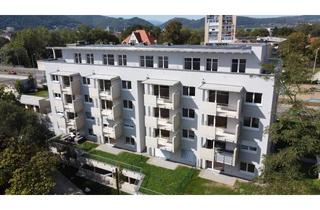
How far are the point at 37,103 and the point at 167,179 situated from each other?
27.9 meters

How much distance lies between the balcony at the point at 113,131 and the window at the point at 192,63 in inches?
414

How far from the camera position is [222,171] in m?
25.0

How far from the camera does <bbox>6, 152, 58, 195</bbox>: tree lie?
20.1 meters

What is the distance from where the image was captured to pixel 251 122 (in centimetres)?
2273

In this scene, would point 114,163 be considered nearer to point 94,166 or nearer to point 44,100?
point 94,166

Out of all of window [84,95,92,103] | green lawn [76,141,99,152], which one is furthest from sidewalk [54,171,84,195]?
window [84,95,92,103]

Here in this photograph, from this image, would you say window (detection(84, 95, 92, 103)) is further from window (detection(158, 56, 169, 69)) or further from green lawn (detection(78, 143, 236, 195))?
window (detection(158, 56, 169, 69))

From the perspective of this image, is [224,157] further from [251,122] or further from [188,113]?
[188,113]

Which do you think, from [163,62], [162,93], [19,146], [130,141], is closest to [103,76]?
[163,62]

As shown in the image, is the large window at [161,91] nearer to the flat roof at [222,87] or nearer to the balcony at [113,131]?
the flat roof at [222,87]

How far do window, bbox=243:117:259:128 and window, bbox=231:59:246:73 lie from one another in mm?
4314

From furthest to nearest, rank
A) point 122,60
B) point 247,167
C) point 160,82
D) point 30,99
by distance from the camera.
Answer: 1. point 30,99
2. point 122,60
3. point 160,82
4. point 247,167

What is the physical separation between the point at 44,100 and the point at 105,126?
676 inches

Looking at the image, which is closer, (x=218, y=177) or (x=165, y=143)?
(x=218, y=177)
